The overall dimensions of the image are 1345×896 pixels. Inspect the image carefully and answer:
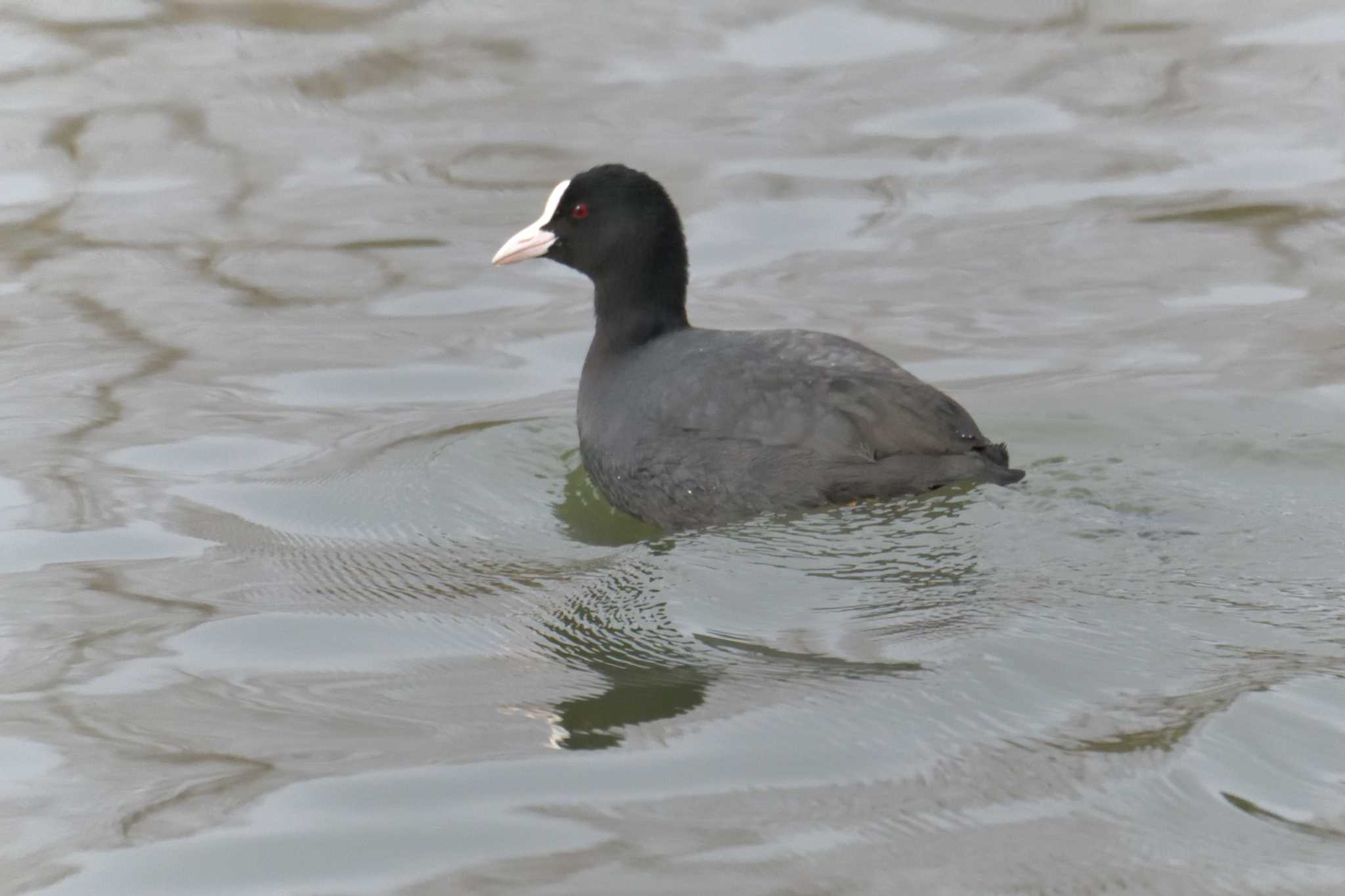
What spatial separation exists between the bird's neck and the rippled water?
1.48ft

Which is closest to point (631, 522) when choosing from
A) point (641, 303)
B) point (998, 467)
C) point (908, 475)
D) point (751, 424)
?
point (751, 424)

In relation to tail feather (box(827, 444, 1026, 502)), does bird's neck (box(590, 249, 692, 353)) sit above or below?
above

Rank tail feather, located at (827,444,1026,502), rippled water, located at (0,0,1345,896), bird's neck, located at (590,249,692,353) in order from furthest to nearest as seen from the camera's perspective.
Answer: bird's neck, located at (590,249,692,353)
tail feather, located at (827,444,1026,502)
rippled water, located at (0,0,1345,896)

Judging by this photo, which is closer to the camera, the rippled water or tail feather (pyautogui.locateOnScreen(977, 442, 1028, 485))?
the rippled water

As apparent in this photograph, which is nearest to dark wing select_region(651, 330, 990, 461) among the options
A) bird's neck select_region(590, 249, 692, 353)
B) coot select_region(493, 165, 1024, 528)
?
coot select_region(493, 165, 1024, 528)

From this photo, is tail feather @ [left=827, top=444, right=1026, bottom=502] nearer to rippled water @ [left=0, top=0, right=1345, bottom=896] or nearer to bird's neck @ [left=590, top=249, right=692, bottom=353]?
rippled water @ [left=0, top=0, right=1345, bottom=896]

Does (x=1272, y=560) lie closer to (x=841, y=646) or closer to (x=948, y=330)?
(x=841, y=646)

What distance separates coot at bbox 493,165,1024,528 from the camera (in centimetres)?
493

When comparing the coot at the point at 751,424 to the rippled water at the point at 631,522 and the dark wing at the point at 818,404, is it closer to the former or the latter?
the dark wing at the point at 818,404

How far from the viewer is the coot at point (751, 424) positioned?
16.2 ft

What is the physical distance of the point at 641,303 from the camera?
578 cm

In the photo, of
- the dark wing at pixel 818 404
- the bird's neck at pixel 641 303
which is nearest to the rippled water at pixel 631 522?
the dark wing at pixel 818 404

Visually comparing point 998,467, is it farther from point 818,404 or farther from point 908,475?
point 818,404

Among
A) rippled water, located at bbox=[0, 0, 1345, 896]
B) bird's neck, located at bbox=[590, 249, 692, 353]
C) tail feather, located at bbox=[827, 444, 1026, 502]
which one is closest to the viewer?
rippled water, located at bbox=[0, 0, 1345, 896]
